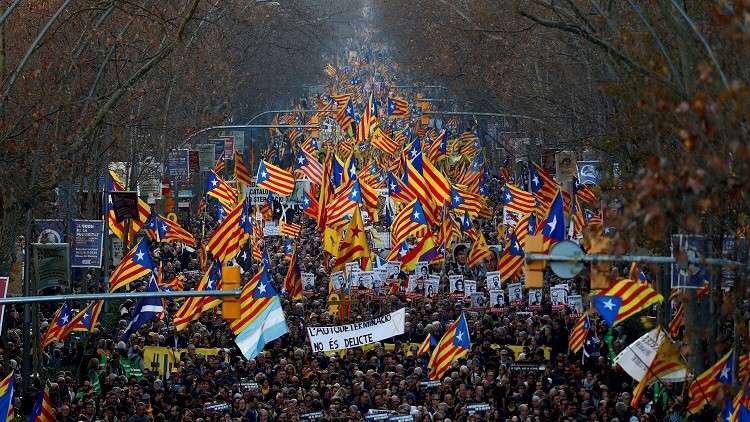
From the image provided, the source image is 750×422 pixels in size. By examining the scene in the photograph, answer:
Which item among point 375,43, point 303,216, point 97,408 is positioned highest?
point 375,43

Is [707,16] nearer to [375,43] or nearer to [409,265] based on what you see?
[409,265]

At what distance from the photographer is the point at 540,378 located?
25.4 m

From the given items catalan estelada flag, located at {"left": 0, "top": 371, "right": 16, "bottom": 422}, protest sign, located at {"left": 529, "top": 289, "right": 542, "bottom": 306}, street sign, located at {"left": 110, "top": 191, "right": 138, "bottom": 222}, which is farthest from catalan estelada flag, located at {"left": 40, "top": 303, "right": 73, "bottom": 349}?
protest sign, located at {"left": 529, "top": 289, "right": 542, "bottom": 306}

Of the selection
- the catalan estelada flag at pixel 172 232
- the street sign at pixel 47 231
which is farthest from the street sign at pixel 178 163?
the street sign at pixel 47 231

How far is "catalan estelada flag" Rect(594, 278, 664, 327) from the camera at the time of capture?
71.6ft

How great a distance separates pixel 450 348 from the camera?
24.2 metres

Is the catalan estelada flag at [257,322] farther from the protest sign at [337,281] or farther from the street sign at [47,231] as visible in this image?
the street sign at [47,231]

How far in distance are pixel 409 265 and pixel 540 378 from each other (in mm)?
7191

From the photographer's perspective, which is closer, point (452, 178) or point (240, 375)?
point (240, 375)

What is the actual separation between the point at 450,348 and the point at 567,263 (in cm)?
893

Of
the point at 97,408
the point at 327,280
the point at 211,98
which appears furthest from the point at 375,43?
the point at 97,408

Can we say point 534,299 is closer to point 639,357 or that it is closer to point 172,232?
point 172,232

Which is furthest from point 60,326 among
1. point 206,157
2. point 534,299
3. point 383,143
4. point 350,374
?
point 206,157

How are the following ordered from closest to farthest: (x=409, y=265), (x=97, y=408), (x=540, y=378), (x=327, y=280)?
1. (x=97, y=408)
2. (x=540, y=378)
3. (x=409, y=265)
4. (x=327, y=280)
